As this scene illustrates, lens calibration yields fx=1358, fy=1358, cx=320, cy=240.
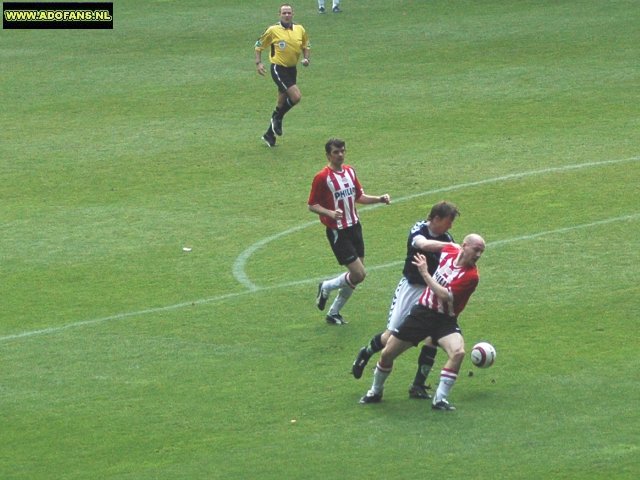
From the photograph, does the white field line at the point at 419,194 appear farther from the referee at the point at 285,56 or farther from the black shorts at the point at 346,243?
the referee at the point at 285,56

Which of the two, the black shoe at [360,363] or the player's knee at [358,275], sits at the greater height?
the player's knee at [358,275]

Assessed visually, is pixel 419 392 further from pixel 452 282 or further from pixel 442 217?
pixel 442 217

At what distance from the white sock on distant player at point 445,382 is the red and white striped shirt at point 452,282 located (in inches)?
22.9

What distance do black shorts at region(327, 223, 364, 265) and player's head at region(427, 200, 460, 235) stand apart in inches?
106

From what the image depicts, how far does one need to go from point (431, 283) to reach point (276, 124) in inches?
519

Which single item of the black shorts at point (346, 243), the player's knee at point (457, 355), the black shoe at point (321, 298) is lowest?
the black shoe at point (321, 298)

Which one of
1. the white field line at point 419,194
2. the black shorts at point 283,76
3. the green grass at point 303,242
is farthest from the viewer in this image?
the black shorts at point 283,76

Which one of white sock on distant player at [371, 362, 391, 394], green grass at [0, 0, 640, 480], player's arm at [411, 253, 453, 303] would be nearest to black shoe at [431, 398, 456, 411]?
green grass at [0, 0, 640, 480]

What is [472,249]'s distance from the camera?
42.7 feet

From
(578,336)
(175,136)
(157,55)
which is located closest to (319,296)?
(578,336)

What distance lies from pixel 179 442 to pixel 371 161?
12060mm

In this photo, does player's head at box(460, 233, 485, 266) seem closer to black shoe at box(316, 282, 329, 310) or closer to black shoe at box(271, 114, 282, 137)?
black shoe at box(316, 282, 329, 310)

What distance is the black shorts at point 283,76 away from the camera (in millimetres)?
25344

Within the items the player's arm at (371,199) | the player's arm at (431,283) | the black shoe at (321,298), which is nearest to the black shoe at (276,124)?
the black shoe at (321,298)
